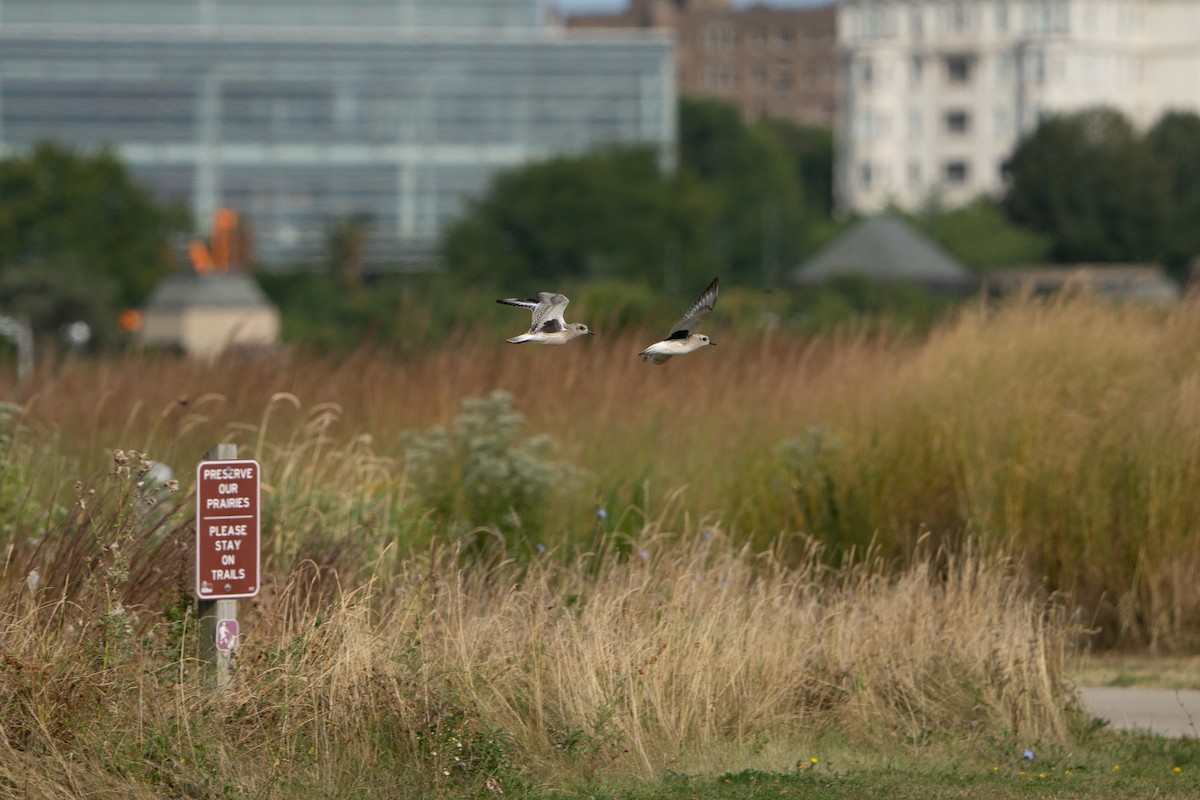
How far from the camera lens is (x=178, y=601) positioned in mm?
9867

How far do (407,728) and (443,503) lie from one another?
4104 mm

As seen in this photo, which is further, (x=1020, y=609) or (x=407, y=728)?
(x=1020, y=609)

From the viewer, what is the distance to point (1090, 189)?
10894cm

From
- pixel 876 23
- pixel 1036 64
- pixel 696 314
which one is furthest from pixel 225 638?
pixel 876 23

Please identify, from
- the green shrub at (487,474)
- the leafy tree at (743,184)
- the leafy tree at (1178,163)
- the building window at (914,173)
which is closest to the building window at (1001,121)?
the building window at (914,173)

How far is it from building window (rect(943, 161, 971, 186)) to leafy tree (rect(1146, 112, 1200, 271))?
29.5 metres

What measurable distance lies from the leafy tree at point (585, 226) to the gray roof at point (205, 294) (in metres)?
16.8

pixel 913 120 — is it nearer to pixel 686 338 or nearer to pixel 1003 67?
pixel 1003 67

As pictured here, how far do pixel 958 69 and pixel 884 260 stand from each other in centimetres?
8394

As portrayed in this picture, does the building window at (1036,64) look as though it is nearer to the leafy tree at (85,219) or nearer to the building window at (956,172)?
the building window at (956,172)

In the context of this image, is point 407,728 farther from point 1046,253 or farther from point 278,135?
point 278,135

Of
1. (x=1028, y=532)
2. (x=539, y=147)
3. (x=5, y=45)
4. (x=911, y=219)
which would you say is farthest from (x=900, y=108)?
(x=1028, y=532)

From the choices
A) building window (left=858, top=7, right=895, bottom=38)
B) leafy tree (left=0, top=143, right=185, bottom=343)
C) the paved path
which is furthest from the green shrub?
building window (left=858, top=7, right=895, bottom=38)

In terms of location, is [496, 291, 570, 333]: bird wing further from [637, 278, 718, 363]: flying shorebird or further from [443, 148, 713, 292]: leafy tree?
[443, 148, 713, 292]: leafy tree
